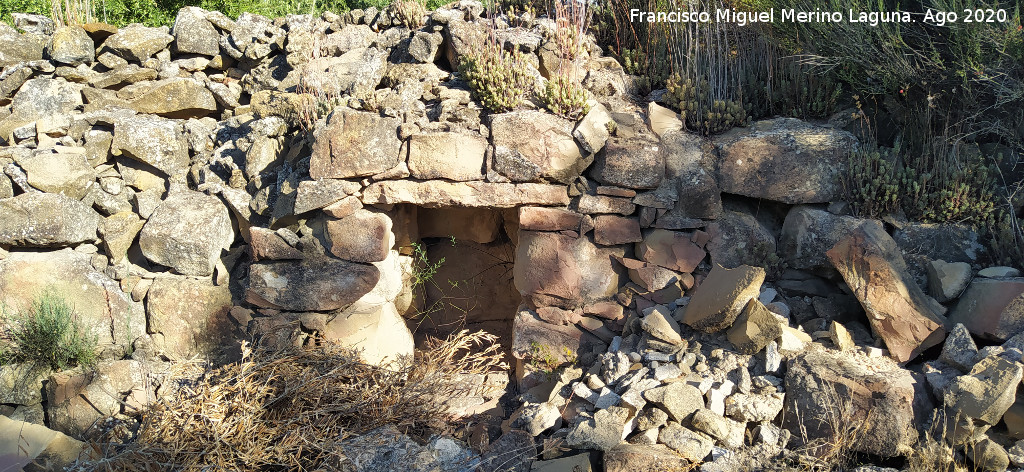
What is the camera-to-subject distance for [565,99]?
4.79m

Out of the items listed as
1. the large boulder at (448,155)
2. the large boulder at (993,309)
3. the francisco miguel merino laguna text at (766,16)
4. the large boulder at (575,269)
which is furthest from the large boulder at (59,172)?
the large boulder at (993,309)

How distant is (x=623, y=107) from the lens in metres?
5.09

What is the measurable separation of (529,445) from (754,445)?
110 centimetres

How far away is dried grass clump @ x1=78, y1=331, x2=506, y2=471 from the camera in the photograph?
3.70 meters

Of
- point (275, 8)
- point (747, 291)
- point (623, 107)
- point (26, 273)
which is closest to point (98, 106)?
point (26, 273)

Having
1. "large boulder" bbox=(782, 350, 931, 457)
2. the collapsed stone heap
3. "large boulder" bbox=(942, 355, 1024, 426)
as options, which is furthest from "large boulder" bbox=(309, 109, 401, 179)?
"large boulder" bbox=(942, 355, 1024, 426)

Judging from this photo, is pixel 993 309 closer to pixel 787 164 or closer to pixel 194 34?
pixel 787 164

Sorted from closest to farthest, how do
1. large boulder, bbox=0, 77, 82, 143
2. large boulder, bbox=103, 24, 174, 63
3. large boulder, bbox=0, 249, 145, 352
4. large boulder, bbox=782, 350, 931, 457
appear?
large boulder, bbox=782, 350, 931, 457 → large boulder, bbox=0, 249, 145, 352 → large boulder, bbox=0, 77, 82, 143 → large boulder, bbox=103, 24, 174, 63

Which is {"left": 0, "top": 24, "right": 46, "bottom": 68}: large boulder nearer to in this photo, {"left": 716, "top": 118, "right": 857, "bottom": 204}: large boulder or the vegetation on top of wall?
the vegetation on top of wall

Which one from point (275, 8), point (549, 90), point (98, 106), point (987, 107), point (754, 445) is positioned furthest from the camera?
point (275, 8)

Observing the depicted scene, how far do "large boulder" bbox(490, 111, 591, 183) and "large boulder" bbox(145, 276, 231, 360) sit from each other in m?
2.07

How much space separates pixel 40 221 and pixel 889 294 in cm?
520

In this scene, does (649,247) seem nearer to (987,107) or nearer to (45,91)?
(987,107)

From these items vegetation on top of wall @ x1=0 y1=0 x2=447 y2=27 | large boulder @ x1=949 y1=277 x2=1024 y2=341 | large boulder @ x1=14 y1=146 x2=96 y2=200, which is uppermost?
vegetation on top of wall @ x1=0 y1=0 x2=447 y2=27
